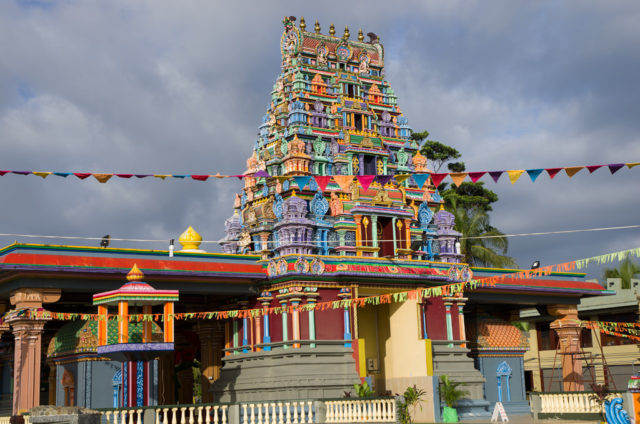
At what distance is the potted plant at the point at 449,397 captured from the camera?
1186 inches

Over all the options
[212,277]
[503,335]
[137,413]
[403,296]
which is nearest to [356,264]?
[403,296]

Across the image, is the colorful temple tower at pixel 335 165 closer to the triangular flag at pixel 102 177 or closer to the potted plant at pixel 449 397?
the potted plant at pixel 449 397

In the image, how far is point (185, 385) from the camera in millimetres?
39406

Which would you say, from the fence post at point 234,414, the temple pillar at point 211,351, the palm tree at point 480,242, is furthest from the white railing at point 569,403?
the palm tree at point 480,242

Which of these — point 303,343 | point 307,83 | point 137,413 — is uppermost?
point 307,83

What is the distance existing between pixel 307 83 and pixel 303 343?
14073mm

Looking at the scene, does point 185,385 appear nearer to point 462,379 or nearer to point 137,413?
point 462,379

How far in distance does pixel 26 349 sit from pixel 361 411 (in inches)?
432

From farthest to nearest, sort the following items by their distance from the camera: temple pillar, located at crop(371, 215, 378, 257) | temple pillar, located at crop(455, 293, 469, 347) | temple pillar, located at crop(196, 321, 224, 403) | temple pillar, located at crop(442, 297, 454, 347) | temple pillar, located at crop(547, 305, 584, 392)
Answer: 1. temple pillar, located at crop(547, 305, 584, 392)
2. temple pillar, located at crop(371, 215, 378, 257)
3. temple pillar, located at crop(196, 321, 224, 403)
4. temple pillar, located at crop(455, 293, 469, 347)
5. temple pillar, located at crop(442, 297, 454, 347)

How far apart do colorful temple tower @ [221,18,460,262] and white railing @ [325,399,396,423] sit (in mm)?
10015

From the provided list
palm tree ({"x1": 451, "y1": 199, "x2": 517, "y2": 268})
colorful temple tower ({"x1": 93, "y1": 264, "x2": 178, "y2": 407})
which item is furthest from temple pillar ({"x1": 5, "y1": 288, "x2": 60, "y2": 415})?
palm tree ({"x1": 451, "y1": 199, "x2": 517, "y2": 268})

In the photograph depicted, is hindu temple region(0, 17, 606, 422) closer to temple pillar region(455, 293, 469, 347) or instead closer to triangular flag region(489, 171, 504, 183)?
temple pillar region(455, 293, 469, 347)

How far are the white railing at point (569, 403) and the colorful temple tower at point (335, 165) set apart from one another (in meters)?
11.1

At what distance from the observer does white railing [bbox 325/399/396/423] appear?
A: 84.1ft
